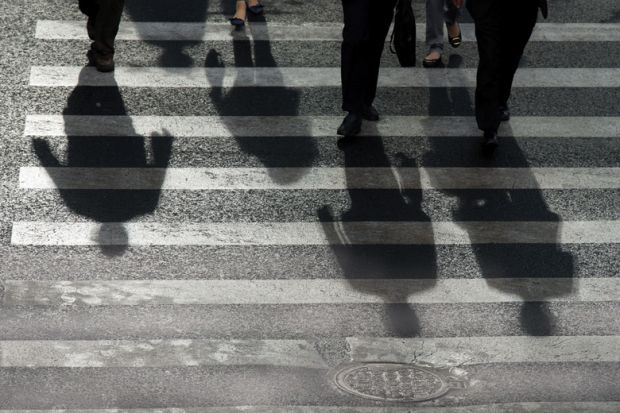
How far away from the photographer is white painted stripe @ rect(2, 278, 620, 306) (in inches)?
312

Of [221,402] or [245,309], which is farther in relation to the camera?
[245,309]

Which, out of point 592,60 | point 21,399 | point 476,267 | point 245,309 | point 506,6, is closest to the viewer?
point 21,399

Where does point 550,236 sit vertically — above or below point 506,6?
below

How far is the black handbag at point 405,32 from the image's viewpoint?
9516 mm

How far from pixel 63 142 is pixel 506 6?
3.61 meters

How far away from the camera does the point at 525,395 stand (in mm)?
7168

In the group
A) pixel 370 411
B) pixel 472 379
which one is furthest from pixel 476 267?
pixel 370 411

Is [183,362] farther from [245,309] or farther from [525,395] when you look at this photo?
[525,395]

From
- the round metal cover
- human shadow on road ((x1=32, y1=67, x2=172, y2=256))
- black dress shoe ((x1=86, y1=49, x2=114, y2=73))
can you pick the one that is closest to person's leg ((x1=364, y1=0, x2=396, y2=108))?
human shadow on road ((x1=32, y1=67, x2=172, y2=256))

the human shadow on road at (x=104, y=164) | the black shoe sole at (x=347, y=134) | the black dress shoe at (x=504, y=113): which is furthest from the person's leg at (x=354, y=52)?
the human shadow on road at (x=104, y=164)

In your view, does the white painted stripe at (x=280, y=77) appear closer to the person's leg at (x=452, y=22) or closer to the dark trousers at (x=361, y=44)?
the person's leg at (x=452, y=22)

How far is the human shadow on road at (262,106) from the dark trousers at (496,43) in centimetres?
140

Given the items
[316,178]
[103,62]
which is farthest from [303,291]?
[103,62]

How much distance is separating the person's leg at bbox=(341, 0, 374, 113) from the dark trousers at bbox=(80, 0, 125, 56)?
6.94 feet
